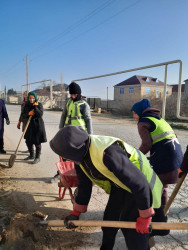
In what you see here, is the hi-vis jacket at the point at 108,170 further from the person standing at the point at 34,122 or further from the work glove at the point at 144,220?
the person standing at the point at 34,122

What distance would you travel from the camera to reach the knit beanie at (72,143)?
1494 millimetres

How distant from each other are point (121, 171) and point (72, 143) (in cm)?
40

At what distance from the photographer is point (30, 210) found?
10.1 ft

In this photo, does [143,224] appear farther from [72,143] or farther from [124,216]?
[72,143]

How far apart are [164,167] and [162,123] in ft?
1.55

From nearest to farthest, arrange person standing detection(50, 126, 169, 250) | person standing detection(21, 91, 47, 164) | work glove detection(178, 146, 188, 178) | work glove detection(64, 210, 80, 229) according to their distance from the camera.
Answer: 1. person standing detection(50, 126, 169, 250)
2. work glove detection(64, 210, 80, 229)
3. work glove detection(178, 146, 188, 178)
4. person standing detection(21, 91, 47, 164)

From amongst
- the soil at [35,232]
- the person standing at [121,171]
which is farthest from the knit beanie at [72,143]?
the soil at [35,232]

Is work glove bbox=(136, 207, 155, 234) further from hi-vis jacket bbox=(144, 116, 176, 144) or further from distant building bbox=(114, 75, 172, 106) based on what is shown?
distant building bbox=(114, 75, 172, 106)

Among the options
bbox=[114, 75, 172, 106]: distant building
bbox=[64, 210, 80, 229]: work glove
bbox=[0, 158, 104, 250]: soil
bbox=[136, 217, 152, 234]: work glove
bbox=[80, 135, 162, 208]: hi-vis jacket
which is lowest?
bbox=[0, 158, 104, 250]: soil

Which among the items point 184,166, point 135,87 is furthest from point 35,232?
point 135,87

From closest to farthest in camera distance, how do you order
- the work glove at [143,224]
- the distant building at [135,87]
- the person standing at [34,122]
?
the work glove at [143,224] < the person standing at [34,122] < the distant building at [135,87]

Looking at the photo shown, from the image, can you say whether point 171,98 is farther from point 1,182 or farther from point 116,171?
point 116,171

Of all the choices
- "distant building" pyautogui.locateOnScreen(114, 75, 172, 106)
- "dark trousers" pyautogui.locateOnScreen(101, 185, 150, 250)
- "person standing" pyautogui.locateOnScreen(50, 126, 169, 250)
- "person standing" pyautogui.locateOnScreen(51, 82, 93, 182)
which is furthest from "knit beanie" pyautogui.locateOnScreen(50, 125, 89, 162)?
"distant building" pyautogui.locateOnScreen(114, 75, 172, 106)

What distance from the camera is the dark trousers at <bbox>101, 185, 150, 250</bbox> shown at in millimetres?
Answer: 1683
